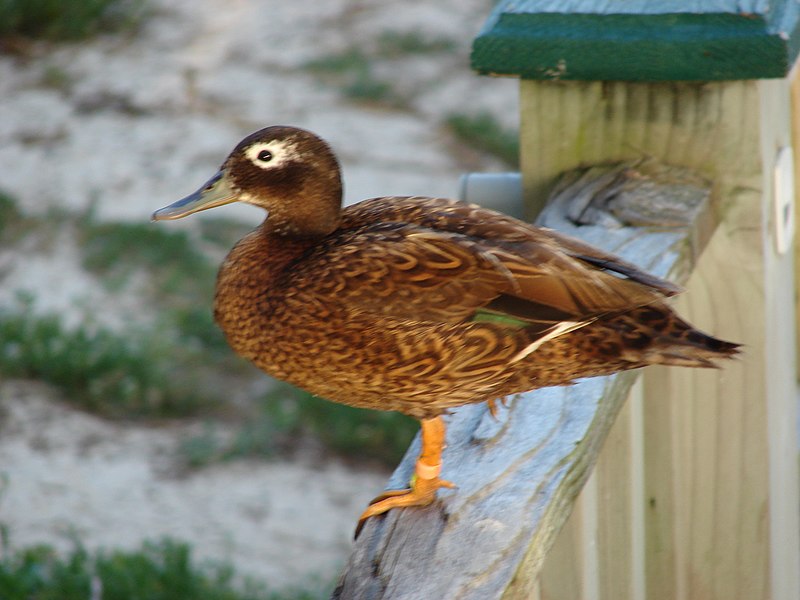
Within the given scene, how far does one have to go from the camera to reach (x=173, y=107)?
19.2 feet

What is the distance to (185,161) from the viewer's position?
5422 mm

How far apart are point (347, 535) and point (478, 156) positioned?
2367 millimetres

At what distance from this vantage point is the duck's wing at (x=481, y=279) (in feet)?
5.63

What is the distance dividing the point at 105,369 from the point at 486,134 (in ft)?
7.43

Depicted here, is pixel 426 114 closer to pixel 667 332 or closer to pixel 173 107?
pixel 173 107

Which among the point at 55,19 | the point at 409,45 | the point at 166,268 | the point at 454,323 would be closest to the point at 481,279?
the point at 454,323

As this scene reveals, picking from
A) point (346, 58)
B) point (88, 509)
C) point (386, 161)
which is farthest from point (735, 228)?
point (346, 58)

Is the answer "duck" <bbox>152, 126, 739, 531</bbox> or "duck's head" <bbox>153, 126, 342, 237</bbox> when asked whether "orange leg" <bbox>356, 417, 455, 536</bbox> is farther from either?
"duck's head" <bbox>153, 126, 342, 237</bbox>

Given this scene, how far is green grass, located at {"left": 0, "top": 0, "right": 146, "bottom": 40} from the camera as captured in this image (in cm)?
636

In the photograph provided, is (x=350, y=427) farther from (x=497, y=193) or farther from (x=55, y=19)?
(x=55, y=19)

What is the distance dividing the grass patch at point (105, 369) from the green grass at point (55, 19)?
2645mm

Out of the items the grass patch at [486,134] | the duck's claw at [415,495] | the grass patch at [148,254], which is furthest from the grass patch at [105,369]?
the duck's claw at [415,495]

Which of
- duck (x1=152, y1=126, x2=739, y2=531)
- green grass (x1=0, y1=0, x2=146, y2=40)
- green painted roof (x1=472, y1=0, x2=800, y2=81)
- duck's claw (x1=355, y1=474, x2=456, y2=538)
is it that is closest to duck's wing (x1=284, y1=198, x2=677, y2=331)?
duck (x1=152, y1=126, x2=739, y2=531)

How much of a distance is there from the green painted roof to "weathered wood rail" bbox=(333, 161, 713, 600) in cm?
21
